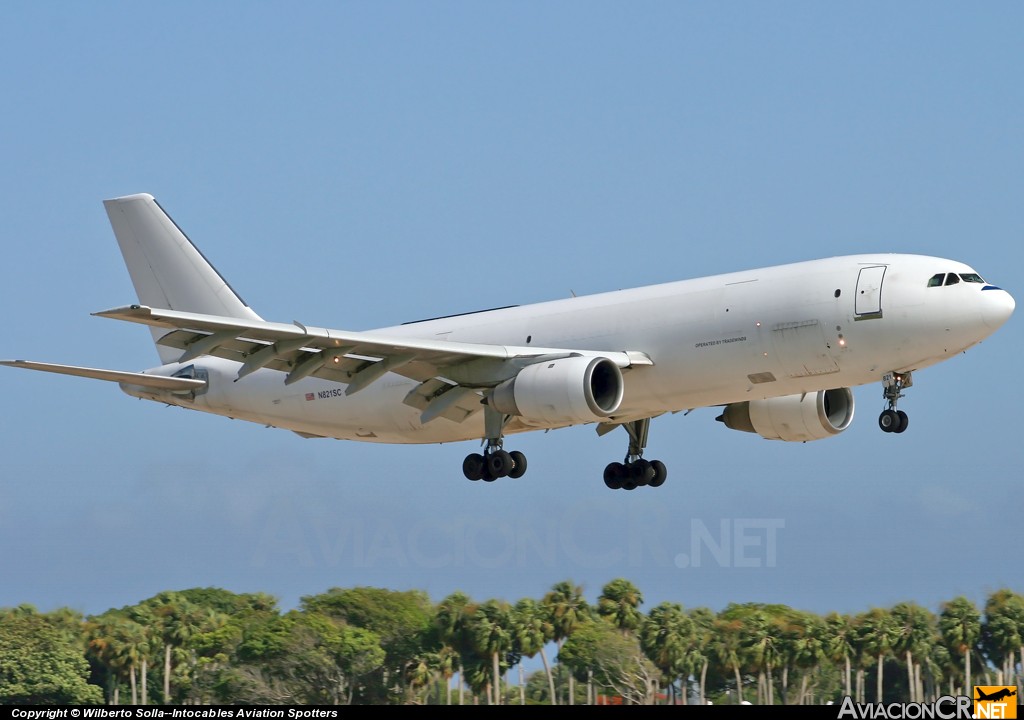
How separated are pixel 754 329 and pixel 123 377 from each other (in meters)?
15.9

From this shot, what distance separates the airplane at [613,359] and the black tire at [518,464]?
0.13ft

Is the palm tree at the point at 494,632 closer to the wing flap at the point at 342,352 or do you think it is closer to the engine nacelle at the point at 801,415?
the engine nacelle at the point at 801,415

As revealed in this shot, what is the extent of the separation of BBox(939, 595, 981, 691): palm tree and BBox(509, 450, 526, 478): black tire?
1788 centimetres

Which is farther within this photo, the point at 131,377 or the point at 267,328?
the point at 131,377

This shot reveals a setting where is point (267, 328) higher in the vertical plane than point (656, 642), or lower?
Result: higher

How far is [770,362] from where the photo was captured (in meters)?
33.6

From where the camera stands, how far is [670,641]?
51906 mm

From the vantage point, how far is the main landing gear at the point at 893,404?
33.8 metres

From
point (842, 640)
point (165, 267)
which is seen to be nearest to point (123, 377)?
point (165, 267)

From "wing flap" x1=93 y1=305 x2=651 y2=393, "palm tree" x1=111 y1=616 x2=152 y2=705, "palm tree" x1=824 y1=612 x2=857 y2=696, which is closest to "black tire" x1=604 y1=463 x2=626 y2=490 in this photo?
"wing flap" x1=93 y1=305 x2=651 y2=393

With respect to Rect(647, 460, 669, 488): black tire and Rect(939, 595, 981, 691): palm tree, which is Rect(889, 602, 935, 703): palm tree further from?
Rect(647, 460, 669, 488): black tire

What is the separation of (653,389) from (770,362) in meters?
3.00

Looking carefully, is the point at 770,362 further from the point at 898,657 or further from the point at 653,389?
the point at 898,657

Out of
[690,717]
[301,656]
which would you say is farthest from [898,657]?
[690,717]
